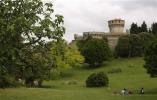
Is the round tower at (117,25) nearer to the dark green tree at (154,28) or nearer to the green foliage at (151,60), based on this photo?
the dark green tree at (154,28)

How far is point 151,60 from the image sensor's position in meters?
67.1

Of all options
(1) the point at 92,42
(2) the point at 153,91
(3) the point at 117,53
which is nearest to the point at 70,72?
(1) the point at 92,42

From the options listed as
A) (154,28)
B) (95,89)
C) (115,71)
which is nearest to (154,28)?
(154,28)

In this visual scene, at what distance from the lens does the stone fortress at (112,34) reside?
14134 centimetres

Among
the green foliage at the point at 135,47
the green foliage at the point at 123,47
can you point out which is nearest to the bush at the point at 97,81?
the green foliage at the point at 123,47

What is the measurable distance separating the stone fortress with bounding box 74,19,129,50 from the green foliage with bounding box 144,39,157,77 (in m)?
64.7

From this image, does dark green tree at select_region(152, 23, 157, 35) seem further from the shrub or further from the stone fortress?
the shrub

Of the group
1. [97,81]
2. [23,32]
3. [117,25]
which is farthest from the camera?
[117,25]

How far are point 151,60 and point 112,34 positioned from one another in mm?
77957

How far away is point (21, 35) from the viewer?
88.6ft

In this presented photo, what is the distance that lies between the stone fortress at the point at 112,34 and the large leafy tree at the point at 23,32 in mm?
106908

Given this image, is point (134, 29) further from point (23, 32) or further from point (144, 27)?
point (23, 32)

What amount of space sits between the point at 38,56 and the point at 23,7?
3.75 meters

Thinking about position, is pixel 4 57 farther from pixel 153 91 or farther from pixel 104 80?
pixel 104 80
